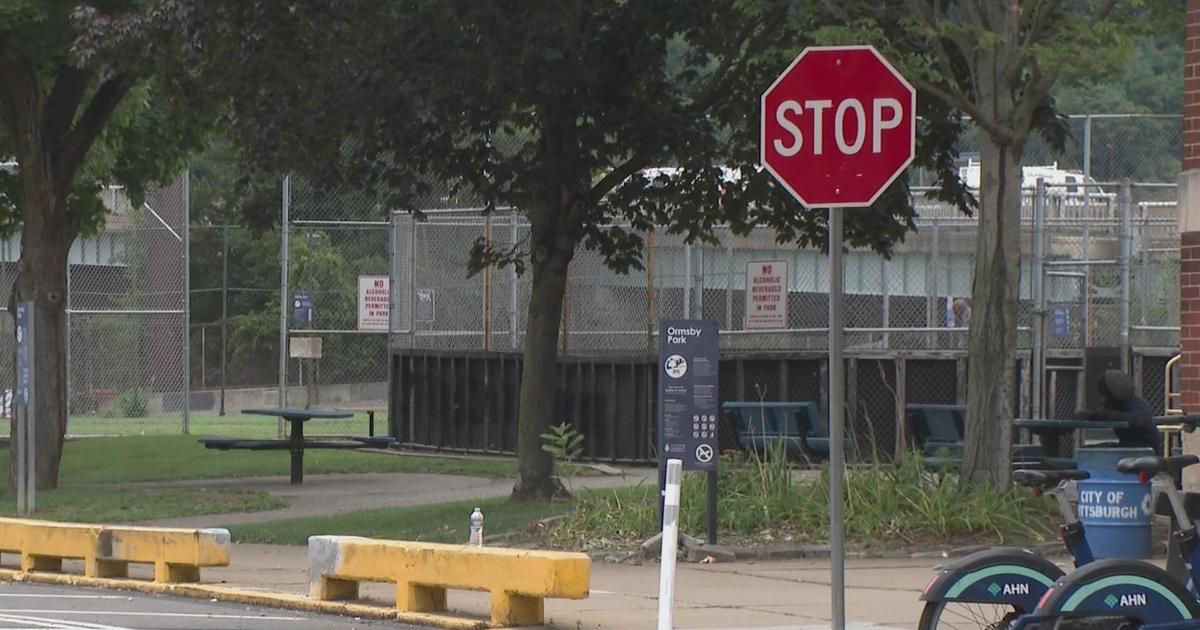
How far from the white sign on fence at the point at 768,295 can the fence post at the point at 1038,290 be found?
3234 mm

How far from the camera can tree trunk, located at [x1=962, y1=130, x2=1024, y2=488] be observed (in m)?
16.2

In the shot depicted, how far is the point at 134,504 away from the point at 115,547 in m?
6.48

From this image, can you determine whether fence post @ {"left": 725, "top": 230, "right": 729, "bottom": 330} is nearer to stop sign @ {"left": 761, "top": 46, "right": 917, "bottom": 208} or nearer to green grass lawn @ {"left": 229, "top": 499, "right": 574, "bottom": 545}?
green grass lawn @ {"left": 229, "top": 499, "right": 574, "bottom": 545}

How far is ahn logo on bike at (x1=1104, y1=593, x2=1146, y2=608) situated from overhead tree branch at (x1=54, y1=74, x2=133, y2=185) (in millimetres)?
17403

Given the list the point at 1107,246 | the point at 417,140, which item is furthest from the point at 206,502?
the point at 1107,246

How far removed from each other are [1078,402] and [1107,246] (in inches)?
470

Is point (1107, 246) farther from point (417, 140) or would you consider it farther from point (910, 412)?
point (417, 140)

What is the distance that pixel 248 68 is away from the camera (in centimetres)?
1753

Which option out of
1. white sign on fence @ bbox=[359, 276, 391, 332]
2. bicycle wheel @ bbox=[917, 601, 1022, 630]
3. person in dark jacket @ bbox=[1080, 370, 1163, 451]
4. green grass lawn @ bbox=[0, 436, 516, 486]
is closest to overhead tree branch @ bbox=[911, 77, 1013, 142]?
person in dark jacket @ bbox=[1080, 370, 1163, 451]

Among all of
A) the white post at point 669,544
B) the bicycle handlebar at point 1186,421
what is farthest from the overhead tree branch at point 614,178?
the bicycle handlebar at point 1186,421

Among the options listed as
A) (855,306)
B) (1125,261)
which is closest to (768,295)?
(1125,261)

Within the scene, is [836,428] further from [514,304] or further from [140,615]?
[514,304]

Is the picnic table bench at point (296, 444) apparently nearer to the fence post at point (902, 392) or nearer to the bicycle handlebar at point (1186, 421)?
the fence post at point (902, 392)

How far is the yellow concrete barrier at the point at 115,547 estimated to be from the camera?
13.8 metres
